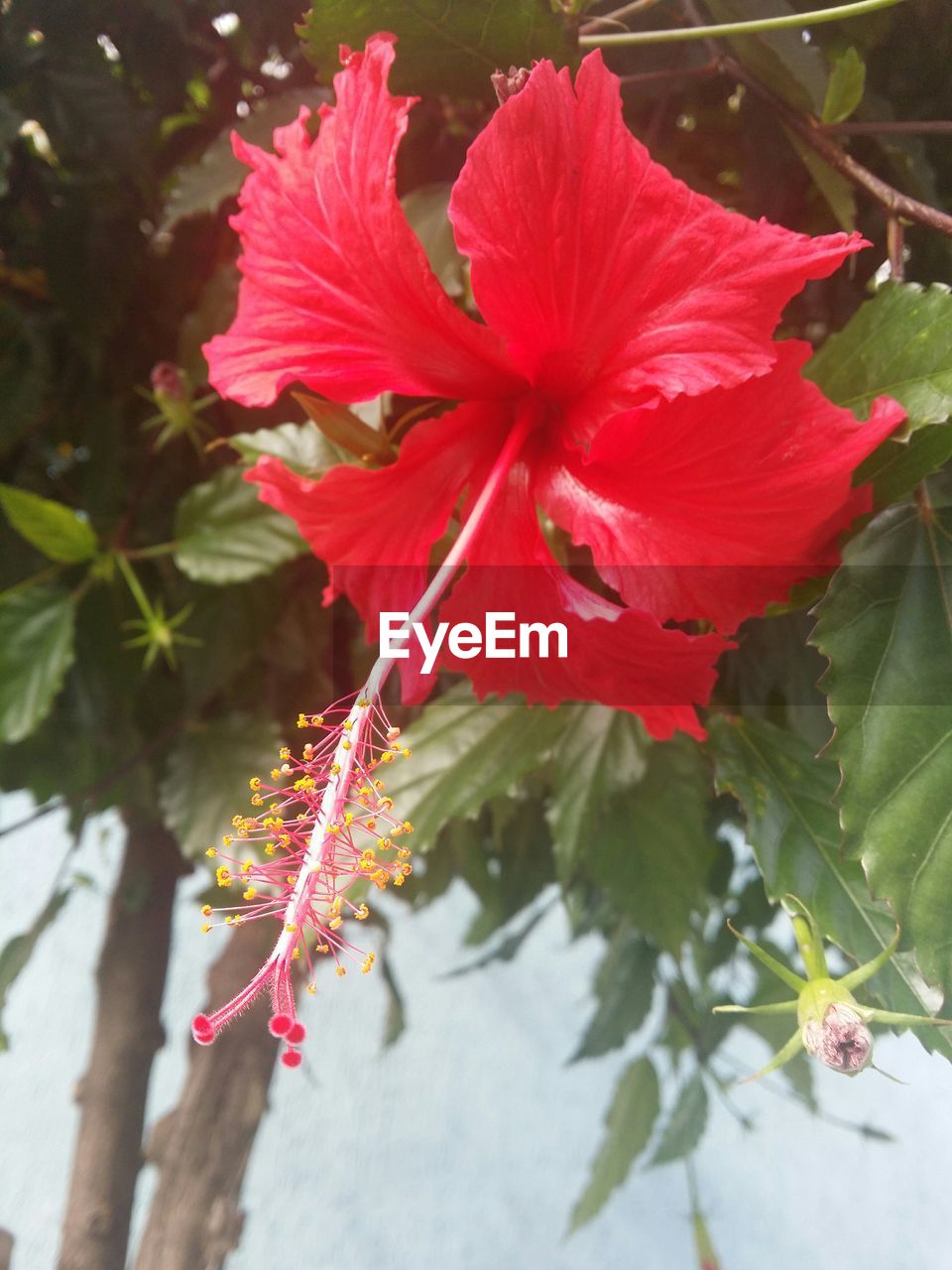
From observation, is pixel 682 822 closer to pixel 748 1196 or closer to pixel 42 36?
pixel 748 1196

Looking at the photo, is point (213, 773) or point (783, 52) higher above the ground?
point (783, 52)

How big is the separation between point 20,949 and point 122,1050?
0.50ft

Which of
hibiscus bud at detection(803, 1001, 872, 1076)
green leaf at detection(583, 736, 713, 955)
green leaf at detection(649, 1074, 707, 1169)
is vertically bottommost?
hibiscus bud at detection(803, 1001, 872, 1076)

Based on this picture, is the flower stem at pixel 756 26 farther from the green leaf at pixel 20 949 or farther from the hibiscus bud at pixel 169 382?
the green leaf at pixel 20 949

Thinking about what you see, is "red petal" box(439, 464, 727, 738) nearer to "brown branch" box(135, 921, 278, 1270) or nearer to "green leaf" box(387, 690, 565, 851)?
"green leaf" box(387, 690, 565, 851)

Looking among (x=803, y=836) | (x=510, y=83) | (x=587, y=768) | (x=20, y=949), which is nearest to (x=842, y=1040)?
(x=803, y=836)

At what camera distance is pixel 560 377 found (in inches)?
11.3

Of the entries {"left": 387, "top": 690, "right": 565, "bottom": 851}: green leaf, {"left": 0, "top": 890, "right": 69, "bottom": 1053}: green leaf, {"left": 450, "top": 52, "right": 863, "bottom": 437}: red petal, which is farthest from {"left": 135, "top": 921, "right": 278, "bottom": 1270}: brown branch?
{"left": 450, "top": 52, "right": 863, "bottom": 437}: red petal

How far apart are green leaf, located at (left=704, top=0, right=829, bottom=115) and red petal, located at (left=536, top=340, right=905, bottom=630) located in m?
0.15

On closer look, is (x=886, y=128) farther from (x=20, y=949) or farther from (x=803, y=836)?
(x=20, y=949)

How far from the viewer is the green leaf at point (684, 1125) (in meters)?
0.61

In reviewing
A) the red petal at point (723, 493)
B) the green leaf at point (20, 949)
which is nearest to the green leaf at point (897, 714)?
the red petal at point (723, 493)

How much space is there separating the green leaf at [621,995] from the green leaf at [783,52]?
1.66 feet

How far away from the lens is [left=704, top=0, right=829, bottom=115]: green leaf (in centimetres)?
32
